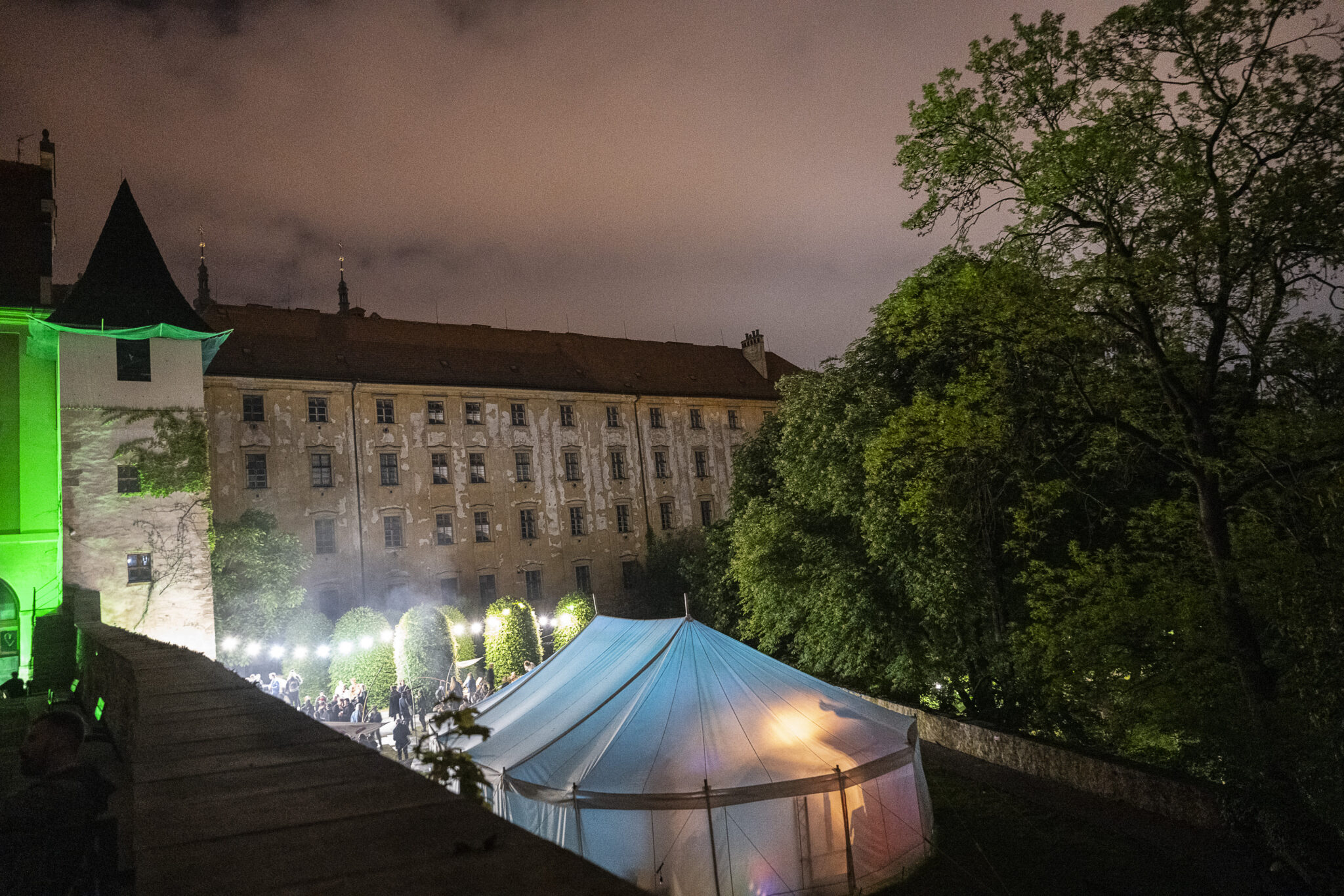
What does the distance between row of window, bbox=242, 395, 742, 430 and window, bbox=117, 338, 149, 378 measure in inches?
372

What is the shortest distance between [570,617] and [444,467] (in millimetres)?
9177

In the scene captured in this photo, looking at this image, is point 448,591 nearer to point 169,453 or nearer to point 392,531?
point 392,531

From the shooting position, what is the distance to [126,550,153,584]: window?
20844mm

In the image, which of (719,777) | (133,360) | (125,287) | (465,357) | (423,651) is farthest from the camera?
(465,357)

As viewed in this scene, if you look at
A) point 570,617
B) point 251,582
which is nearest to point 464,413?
point 570,617

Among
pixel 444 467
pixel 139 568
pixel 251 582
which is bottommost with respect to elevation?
pixel 251 582

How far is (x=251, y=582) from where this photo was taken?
27141 millimetres

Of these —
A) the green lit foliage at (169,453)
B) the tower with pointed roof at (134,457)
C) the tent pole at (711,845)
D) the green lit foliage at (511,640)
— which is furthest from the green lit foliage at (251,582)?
the tent pole at (711,845)

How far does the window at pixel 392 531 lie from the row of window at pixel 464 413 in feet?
13.7

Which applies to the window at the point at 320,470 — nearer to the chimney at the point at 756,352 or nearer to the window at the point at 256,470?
the window at the point at 256,470

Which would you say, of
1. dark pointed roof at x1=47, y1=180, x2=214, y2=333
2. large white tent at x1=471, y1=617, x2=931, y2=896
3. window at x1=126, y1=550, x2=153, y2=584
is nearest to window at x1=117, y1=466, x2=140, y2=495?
window at x1=126, y1=550, x2=153, y2=584

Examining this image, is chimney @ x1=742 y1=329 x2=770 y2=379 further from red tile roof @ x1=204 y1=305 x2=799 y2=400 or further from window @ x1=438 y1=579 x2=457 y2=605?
window @ x1=438 y1=579 x2=457 y2=605

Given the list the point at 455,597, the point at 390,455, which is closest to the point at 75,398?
the point at 390,455

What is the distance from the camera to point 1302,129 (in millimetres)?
9367
